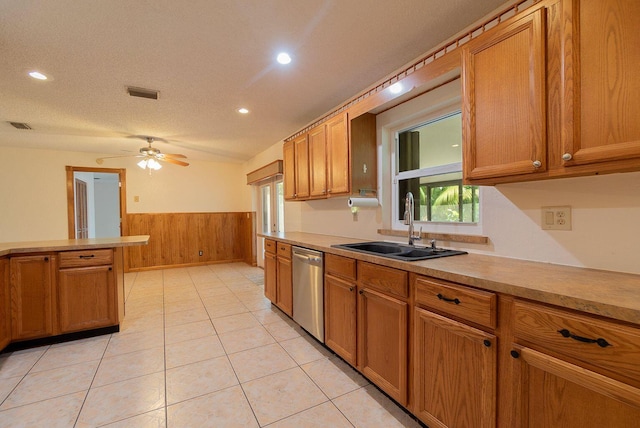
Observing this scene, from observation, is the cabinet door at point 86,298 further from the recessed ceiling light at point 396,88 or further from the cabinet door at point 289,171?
the recessed ceiling light at point 396,88

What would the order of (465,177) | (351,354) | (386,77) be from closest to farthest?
(465,177) → (351,354) → (386,77)

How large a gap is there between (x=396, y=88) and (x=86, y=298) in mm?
3333

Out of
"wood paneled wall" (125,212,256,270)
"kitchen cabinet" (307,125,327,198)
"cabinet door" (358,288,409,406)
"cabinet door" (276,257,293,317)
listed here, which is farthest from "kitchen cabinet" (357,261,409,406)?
"wood paneled wall" (125,212,256,270)

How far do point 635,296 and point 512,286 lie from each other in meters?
0.34

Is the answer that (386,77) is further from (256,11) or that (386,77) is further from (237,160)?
(237,160)

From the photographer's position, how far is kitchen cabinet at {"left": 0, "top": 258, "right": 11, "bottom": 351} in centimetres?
235

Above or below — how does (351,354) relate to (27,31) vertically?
below

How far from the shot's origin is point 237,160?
6.32 m

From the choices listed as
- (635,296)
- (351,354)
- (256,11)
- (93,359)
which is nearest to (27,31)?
(256,11)

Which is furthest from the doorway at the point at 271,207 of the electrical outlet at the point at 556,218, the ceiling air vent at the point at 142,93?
the electrical outlet at the point at 556,218

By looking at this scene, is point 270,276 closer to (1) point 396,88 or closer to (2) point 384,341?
(2) point 384,341

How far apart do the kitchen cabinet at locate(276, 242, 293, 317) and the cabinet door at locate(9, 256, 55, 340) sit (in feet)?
6.75

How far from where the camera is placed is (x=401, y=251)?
219 cm

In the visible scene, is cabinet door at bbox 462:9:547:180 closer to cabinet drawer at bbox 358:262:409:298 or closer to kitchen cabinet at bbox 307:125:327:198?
cabinet drawer at bbox 358:262:409:298
